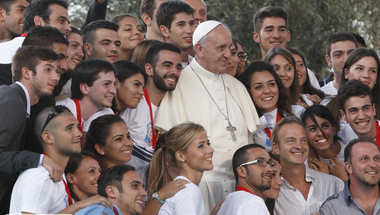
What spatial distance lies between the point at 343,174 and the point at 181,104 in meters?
1.92

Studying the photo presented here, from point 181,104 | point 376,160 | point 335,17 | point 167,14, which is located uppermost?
point 335,17

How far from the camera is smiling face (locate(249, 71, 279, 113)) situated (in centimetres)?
790

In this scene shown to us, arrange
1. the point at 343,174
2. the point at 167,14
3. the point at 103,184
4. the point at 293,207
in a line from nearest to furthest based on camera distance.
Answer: the point at 103,184 → the point at 293,207 → the point at 343,174 → the point at 167,14

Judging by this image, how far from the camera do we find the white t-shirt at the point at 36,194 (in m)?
5.49

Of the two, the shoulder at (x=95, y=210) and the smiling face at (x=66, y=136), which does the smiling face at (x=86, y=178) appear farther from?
the shoulder at (x=95, y=210)

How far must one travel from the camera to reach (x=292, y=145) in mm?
7402

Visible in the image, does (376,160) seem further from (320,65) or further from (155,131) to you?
(320,65)

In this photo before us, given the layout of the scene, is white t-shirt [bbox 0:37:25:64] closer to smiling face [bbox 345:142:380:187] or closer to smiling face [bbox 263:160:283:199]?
smiling face [bbox 263:160:283:199]

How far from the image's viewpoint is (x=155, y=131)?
7.22 metres

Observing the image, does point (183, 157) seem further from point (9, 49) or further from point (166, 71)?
point (9, 49)

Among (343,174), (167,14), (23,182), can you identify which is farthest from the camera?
(167,14)

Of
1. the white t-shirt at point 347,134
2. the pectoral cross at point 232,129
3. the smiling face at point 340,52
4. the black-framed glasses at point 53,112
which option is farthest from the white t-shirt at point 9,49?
the smiling face at point 340,52

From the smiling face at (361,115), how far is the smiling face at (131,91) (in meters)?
2.41

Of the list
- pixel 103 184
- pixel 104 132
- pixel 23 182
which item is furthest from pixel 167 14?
pixel 23 182
